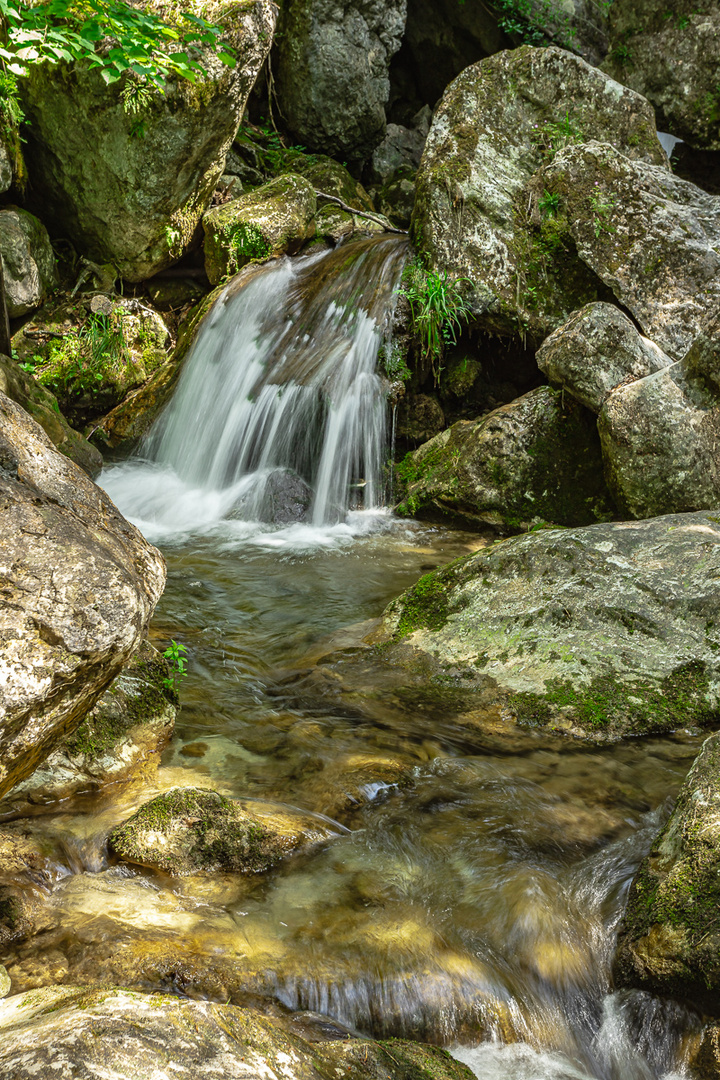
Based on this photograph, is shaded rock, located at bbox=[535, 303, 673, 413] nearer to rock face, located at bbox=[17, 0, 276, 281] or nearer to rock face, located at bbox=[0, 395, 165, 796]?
rock face, located at bbox=[0, 395, 165, 796]

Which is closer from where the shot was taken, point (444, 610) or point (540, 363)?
point (444, 610)

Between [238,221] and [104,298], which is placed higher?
[238,221]

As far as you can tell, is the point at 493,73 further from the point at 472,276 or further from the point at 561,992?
the point at 561,992

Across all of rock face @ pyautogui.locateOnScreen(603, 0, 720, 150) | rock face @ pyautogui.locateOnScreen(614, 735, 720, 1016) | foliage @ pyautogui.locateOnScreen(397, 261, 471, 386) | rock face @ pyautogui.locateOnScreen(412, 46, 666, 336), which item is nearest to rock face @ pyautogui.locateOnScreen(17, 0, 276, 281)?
rock face @ pyautogui.locateOnScreen(412, 46, 666, 336)

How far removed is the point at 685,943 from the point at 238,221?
9.28 metres

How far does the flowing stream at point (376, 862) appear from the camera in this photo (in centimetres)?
213

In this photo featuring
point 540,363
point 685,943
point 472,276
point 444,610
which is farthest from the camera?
point 472,276

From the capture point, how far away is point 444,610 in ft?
14.4

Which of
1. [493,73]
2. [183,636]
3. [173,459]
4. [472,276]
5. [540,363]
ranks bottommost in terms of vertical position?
[183,636]

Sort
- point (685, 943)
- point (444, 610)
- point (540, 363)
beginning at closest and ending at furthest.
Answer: point (685, 943) → point (444, 610) → point (540, 363)

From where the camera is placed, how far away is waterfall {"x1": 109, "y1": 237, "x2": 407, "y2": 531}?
7.68m

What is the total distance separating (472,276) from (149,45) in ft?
13.1

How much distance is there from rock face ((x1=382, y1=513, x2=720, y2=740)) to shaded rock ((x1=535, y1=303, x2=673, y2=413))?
193 cm

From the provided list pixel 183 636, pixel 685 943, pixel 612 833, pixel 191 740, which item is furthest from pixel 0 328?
pixel 685 943
